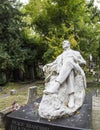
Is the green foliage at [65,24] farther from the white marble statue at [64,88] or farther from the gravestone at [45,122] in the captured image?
the gravestone at [45,122]

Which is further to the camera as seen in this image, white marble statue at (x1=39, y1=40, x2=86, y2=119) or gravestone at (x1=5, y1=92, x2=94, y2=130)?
white marble statue at (x1=39, y1=40, x2=86, y2=119)

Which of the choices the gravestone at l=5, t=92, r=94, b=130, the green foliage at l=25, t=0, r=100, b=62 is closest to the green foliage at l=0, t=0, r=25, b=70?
the green foliage at l=25, t=0, r=100, b=62

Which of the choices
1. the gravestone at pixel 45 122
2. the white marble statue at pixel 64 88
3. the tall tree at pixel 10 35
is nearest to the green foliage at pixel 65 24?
the tall tree at pixel 10 35

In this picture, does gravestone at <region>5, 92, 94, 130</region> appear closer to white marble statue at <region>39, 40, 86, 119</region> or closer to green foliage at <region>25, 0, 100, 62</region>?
white marble statue at <region>39, 40, 86, 119</region>

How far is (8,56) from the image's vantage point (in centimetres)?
1638

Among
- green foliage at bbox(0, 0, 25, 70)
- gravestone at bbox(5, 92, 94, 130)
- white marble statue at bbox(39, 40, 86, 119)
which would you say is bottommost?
gravestone at bbox(5, 92, 94, 130)

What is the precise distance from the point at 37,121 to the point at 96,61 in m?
21.0

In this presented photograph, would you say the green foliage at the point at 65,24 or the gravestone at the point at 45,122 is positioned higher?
the green foliage at the point at 65,24

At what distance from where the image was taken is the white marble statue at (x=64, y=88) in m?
5.59

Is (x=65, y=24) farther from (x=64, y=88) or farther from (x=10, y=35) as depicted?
(x=64, y=88)

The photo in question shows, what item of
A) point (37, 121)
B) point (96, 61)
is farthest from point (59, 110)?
point (96, 61)

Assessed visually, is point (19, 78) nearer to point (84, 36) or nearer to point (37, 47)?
point (37, 47)

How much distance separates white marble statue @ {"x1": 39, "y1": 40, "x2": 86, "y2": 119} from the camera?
5.59 metres

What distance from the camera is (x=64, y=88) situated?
6254 mm
